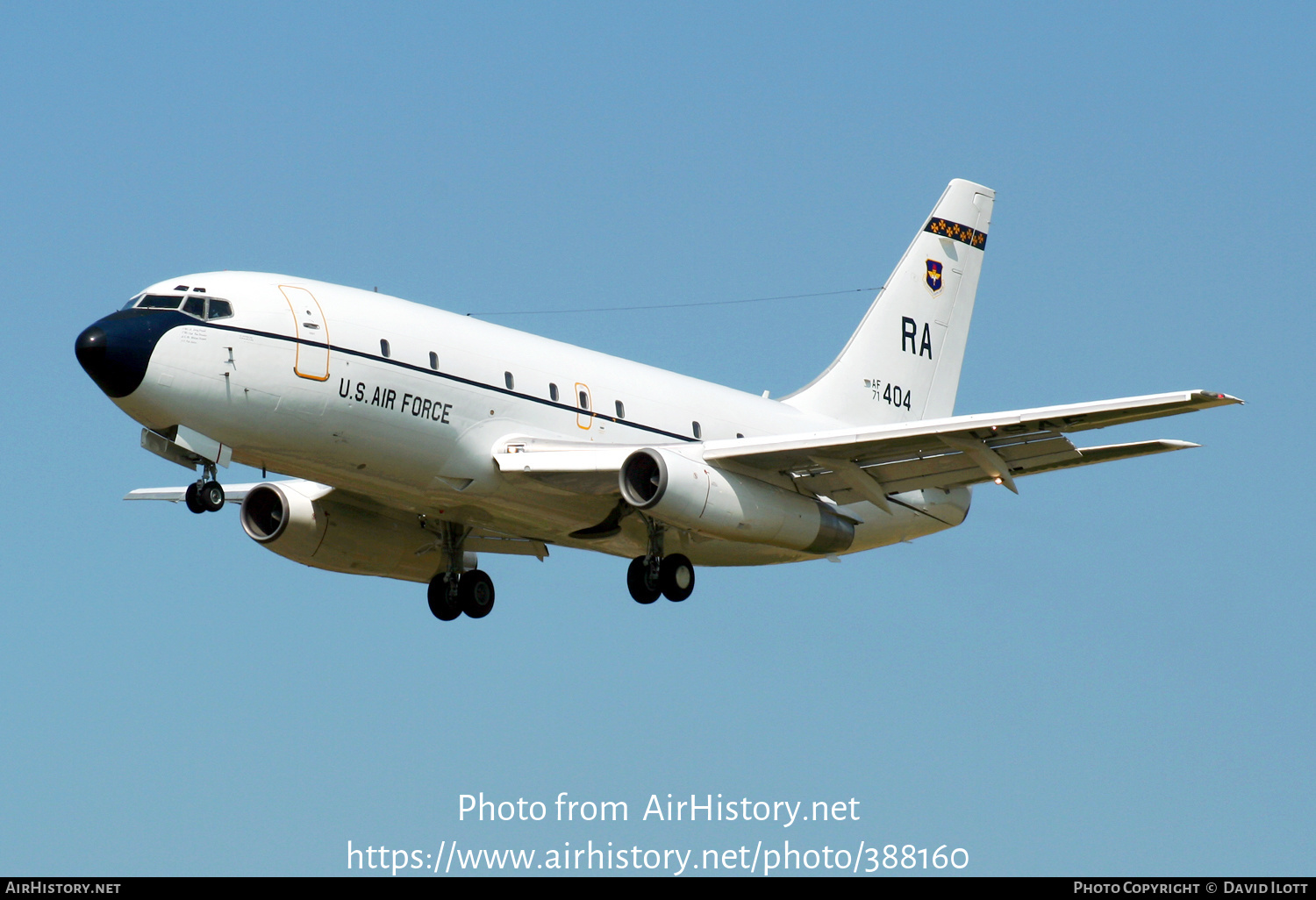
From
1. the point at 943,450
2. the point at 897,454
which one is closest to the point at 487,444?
the point at 897,454

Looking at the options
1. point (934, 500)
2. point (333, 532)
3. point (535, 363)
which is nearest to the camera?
point (535, 363)

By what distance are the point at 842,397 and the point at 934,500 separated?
12.2ft

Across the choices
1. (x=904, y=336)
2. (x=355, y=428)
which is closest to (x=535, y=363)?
(x=355, y=428)

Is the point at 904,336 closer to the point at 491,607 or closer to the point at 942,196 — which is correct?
the point at 942,196

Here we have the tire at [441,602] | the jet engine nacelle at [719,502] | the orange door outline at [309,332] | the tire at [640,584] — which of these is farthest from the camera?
the tire at [441,602]

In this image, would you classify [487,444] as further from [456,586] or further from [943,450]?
[943,450]

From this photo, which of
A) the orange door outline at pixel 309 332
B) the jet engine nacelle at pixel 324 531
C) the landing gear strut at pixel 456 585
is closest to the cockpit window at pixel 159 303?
the orange door outline at pixel 309 332

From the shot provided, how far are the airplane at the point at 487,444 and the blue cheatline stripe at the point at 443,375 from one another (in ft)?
0.12

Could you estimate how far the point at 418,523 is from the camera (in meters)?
34.0

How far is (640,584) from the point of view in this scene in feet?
103

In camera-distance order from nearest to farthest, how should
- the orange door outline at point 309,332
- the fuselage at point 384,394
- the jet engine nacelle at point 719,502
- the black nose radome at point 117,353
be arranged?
the black nose radome at point 117,353 → the fuselage at point 384,394 → the orange door outline at point 309,332 → the jet engine nacelle at point 719,502

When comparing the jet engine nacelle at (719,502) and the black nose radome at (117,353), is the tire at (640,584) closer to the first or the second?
the jet engine nacelle at (719,502)

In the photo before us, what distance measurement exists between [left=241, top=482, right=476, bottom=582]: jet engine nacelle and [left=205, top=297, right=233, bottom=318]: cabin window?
637 cm

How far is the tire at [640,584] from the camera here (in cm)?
3119
